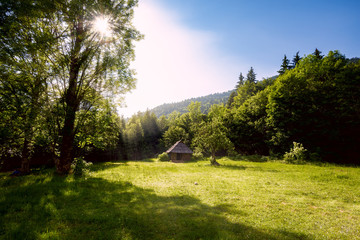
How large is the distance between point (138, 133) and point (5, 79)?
46606 mm

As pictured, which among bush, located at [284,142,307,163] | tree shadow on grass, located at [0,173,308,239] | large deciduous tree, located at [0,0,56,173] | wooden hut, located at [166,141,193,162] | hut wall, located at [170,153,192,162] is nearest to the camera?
tree shadow on grass, located at [0,173,308,239]

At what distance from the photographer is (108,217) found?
574 centimetres

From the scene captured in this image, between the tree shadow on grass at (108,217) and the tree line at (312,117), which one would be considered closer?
the tree shadow on grass at (108,217)

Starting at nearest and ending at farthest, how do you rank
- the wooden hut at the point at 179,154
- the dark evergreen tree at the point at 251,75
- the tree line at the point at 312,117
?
the tree line at the point at 312,117
the wooden hut at the point at 179,154
the dark evergreen tree at the point at 251,75

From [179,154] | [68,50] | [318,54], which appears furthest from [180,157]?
[318,54]

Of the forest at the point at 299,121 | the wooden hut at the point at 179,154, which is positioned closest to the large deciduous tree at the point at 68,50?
the forest at the point at 299,121

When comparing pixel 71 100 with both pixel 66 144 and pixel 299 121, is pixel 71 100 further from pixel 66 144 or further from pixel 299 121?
pixel 299 121

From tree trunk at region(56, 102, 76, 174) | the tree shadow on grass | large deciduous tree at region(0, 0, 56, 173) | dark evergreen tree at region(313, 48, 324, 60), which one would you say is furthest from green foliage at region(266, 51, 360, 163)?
large deciduous tree at region(0, 0, 56, 173)

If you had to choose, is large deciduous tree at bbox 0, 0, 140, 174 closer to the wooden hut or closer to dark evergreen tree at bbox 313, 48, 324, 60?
the wooden hut

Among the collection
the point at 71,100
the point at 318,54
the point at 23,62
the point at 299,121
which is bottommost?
the point at 299,121

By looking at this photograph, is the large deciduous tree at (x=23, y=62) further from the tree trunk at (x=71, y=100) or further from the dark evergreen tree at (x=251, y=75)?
the dark evergreen tree at (x=251, y=75)

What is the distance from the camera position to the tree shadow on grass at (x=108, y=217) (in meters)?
4.73

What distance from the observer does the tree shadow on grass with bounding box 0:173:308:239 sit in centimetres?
473

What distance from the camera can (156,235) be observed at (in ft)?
15.8
